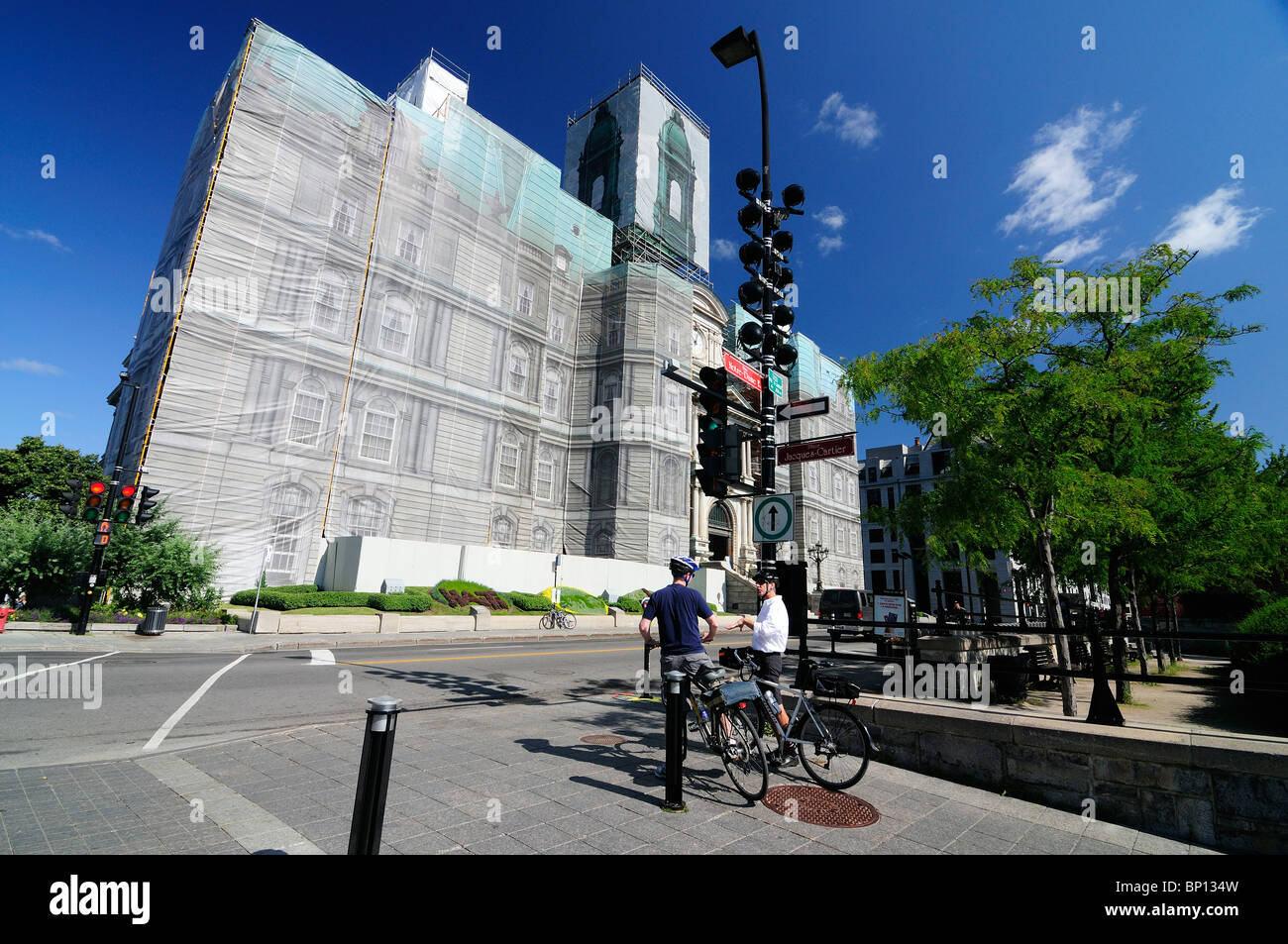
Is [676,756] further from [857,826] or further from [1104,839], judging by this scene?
[1104,839]

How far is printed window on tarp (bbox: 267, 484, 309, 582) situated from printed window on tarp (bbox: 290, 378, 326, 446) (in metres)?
2.07

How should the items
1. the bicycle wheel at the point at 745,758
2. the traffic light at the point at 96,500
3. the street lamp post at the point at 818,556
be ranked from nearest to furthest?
the bicycle wheel at the point at 745,758 → the traffic light at the point at 96,500 → the street lamp post at the point at 818,556

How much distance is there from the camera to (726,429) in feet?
20.1

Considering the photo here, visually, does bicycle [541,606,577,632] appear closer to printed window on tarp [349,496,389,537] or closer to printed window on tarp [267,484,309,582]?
printed window on tarp [349,496,389,537]

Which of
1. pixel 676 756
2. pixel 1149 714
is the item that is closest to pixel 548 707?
pixel 676 756

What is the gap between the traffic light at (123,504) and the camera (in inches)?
595

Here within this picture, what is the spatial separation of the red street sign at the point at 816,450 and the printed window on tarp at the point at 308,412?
22964 millimetres

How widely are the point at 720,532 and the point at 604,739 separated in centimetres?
3743

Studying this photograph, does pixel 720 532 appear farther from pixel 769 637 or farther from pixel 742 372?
pixel 769 637

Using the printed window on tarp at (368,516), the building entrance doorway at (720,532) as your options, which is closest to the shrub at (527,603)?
the printed window on tarp at (368,516)

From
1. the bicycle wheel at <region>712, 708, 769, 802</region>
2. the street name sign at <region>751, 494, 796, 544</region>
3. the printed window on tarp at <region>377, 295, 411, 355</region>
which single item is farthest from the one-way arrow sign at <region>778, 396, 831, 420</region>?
the printed window on tarp at <region>377, 295, 411, 355</region>

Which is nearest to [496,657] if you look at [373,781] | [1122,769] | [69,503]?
[373,781]

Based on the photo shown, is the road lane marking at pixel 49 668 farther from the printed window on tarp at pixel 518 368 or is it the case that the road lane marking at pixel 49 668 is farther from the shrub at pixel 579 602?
the printed window on tarp at pixel 518 368
